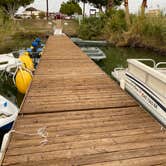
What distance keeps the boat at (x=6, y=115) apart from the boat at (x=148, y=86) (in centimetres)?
232

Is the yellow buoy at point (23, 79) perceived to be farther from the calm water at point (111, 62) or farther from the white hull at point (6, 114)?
the white hull at point (6, 114)

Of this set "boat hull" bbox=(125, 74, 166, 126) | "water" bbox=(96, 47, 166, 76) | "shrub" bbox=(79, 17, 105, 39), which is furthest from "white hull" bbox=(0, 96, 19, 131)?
"shrub" bbox=(79, 17, 105, 39)

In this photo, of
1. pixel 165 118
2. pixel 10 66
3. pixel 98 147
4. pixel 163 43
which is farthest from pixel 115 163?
pixel 163 43

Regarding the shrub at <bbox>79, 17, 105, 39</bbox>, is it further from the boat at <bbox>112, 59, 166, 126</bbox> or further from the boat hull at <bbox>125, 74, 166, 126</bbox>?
the boat hull at <bbox>125, 74, 166, 126</bbox>

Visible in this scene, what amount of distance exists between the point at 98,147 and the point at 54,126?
0.75 metres

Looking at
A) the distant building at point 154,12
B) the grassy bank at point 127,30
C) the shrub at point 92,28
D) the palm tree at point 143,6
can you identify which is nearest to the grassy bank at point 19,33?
the shrub at point 92,28

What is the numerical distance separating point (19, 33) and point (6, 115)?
18.8m

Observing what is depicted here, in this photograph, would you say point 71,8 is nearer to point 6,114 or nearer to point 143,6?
point 143,6

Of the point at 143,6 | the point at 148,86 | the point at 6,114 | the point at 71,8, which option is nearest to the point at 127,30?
the point at 143,6

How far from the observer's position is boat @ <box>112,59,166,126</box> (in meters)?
3.75

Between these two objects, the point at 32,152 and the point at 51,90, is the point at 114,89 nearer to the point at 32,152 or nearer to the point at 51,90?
the point at 51,90

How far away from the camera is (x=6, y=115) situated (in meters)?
4.51

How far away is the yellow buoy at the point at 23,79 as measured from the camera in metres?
6.61

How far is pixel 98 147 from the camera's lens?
2744 millimetres
